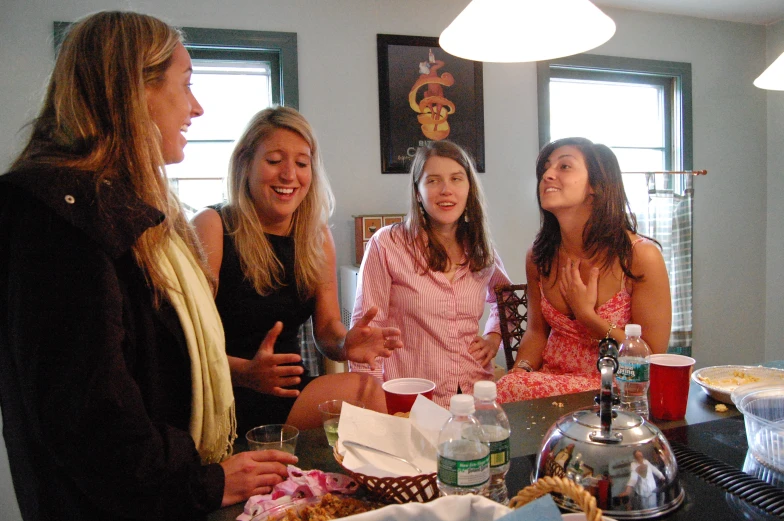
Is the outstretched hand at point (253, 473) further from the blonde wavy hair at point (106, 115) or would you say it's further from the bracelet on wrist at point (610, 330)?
the bracelet on wrist at point (610, 330)

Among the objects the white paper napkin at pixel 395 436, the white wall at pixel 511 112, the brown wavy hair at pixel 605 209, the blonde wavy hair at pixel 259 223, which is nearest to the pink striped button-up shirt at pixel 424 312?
the blonde wavy hair at pixel 259 223

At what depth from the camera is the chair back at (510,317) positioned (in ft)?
6.68

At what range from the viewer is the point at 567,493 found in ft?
2.05

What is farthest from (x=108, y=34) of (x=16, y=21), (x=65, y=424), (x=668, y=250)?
(x=668, y=250)

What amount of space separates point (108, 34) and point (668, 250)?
3.59m

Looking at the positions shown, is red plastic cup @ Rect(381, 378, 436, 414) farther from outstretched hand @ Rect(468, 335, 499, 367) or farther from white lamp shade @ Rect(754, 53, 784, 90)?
white lamp shade @ Rect(754, 53, 784, 90)

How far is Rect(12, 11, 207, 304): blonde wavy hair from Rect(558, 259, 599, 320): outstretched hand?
4.23 ft

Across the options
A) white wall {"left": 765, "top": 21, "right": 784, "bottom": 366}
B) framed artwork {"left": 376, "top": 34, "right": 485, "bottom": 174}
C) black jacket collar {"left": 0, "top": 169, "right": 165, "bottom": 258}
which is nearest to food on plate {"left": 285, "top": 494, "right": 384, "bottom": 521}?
black jacket collar {"left": 0, "top": 169, "right": 165, "bottom": 258}

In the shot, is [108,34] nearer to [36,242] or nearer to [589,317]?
[36,242]

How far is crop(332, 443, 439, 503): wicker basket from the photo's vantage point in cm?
83

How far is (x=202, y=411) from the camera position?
41.1 inches

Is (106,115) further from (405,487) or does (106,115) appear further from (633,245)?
(633,245)

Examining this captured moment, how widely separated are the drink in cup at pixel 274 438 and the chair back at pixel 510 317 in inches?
46.0

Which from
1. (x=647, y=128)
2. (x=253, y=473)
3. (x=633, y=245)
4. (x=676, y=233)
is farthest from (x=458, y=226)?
(x=647, y=128)
